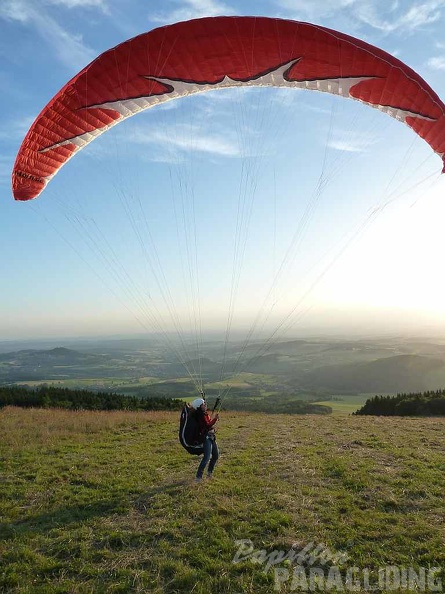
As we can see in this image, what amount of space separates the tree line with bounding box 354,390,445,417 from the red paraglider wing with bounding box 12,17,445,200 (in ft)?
49.0

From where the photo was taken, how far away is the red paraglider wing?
7.05 meters

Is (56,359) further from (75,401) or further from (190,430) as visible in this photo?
(190,430)

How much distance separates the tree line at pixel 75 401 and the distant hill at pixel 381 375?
49348 millimetres

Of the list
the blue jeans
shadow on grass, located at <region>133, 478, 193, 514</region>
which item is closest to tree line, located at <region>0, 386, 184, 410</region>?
shadow on grass, located at <region>133, 478, 193, 514</region>

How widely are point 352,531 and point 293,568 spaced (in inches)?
48.3

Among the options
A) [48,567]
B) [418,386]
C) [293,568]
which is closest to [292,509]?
[293,568]

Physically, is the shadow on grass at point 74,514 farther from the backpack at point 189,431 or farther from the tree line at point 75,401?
the tree line at point 75,401

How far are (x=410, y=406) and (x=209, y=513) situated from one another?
17556 millimetres

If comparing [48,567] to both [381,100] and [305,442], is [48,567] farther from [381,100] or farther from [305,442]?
[381,100]

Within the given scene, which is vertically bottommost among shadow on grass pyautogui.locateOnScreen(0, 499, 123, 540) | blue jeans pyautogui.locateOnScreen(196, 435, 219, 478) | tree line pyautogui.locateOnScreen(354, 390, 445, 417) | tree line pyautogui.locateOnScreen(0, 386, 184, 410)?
tree line pyautogui.locateOnScreen(354, 390, 445, 417)

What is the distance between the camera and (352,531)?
5344 millimetres

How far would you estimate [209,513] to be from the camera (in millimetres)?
5902

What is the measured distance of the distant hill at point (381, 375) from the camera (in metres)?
67.9

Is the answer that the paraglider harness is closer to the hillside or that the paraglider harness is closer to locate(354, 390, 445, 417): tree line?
locate(354, 390, 445, 417): tree line
